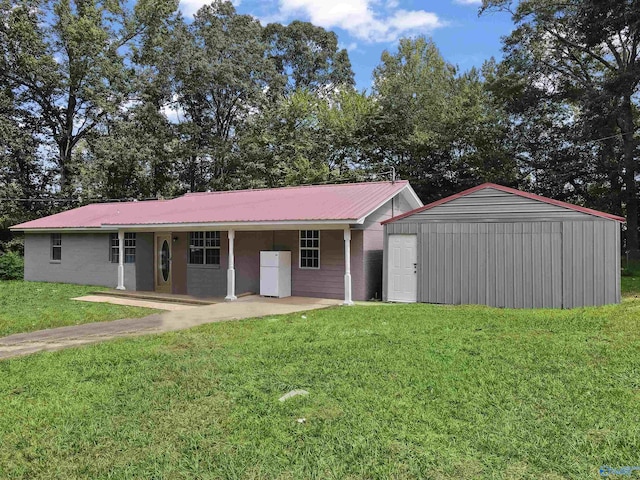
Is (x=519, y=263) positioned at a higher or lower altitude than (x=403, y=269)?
higher

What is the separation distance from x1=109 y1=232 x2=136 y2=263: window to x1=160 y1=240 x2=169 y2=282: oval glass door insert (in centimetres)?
149

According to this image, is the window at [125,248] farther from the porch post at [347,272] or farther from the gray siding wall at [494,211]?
the gray siding wall at [494,211]

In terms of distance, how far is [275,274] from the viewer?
13.2 m

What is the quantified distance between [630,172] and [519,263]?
1653 centimetres

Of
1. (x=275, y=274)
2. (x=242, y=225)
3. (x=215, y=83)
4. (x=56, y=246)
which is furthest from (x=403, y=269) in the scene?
(x=215, y=83)

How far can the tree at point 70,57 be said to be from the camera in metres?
26.5

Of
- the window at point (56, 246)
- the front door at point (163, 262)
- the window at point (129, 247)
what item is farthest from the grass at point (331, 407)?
the window at point (56, 246)

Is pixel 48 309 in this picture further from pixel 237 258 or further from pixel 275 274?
pixel 275 274

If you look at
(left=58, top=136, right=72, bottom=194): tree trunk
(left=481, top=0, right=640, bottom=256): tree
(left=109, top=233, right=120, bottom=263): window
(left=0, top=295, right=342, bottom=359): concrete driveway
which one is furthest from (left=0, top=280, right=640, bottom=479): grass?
(left=58, top=136, right=72, bottom=194): tree trunk

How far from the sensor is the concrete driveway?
7070 millimetres

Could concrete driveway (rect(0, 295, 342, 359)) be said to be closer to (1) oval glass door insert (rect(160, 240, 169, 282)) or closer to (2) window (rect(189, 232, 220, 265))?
(2) window (rect(189, 232, 220, 265))

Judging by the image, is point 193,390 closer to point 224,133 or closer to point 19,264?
point 19,264

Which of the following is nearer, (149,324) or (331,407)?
(331,407)

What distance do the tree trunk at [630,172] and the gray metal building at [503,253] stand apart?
15.6 m
